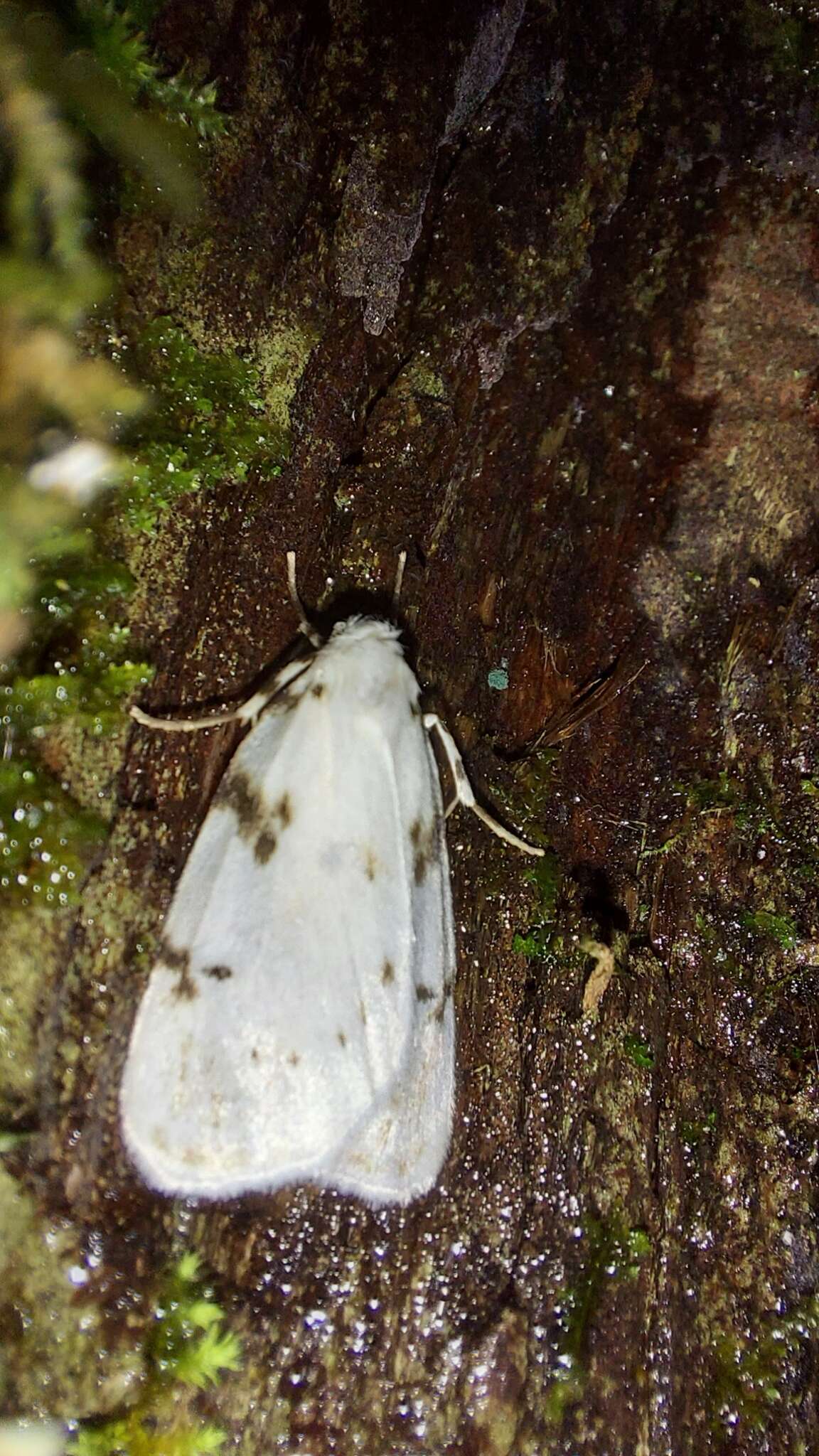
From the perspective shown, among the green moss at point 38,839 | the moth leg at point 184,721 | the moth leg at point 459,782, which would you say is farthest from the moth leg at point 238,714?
the moth leg at point 459,782

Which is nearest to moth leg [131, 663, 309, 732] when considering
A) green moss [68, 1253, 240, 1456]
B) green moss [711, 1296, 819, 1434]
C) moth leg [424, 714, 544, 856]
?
moth leg [424, 714, 544, 856]

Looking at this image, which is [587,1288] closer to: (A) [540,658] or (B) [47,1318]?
(B) [47,1318]

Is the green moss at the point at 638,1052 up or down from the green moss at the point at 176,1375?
up

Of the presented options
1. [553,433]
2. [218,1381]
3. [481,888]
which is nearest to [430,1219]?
[218,1381]

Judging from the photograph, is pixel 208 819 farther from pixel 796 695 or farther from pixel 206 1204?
pixel 796 695

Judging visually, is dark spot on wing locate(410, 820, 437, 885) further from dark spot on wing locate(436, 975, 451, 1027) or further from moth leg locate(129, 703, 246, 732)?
moth leg locate(129, 703, 246, 732)

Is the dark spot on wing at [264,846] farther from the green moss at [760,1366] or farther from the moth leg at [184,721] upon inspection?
the green moss at [760,1366]

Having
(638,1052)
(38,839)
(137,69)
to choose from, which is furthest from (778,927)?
(137,69)
